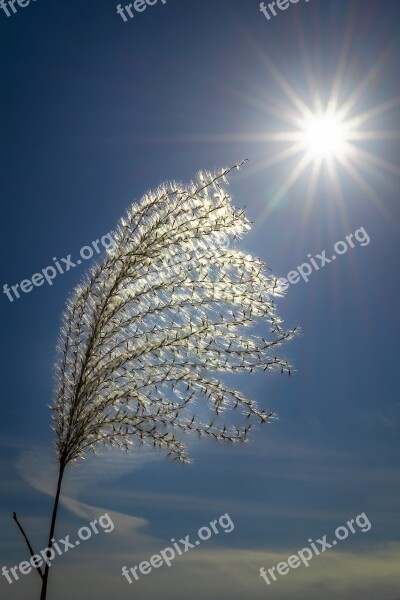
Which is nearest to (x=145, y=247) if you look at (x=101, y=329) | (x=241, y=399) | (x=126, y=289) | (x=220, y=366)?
(x=126, y=289)

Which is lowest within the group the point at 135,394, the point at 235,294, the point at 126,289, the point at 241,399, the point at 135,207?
the point at 241,399

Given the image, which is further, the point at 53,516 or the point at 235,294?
the point at 235,294

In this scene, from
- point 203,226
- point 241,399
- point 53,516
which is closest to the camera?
point 53,516

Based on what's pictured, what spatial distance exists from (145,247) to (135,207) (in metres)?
0.45

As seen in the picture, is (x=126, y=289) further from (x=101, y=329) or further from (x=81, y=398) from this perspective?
(x=81, y=398)

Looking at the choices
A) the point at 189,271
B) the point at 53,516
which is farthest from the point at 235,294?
the point at 53,516

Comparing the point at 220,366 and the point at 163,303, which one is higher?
the point at 163,303

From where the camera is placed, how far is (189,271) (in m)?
5.30

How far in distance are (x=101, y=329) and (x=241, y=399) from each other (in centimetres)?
131

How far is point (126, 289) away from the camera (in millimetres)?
5262

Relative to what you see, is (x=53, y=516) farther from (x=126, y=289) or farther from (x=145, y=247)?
(x=145, y=247)

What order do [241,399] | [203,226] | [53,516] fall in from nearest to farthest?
[53,516] → [241,399] → [203,226]

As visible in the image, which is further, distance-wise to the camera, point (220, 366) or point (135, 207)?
point (135, 207)

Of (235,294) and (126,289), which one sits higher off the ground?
(126,289)
